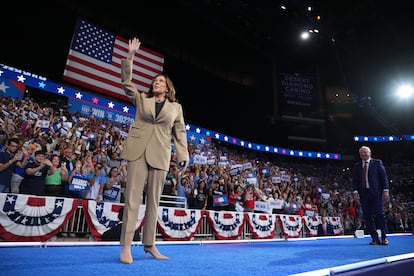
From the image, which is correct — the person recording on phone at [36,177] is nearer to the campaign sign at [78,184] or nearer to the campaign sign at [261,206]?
the campaign sign at [78,184]

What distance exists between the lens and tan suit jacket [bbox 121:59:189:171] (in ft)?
6.88

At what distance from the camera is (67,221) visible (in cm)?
441

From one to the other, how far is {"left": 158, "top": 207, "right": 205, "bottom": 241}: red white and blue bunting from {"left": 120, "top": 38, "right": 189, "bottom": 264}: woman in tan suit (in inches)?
128

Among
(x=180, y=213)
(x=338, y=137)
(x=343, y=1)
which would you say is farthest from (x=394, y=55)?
(x=180, y=213)

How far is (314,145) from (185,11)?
15.1 meters

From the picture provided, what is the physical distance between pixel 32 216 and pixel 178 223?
260cm

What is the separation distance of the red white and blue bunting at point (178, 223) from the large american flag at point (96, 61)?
271 inches

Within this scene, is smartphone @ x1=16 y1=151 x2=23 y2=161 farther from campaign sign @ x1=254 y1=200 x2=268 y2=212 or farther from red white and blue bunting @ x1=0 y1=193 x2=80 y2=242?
campaign sign @ x1=254 y1=200 x2=268 y2=212

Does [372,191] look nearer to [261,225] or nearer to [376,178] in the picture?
[376,178]

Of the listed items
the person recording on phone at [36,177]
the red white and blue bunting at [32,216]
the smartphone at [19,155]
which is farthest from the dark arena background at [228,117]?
the smartphone at [19,155]

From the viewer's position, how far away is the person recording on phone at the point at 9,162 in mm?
4535

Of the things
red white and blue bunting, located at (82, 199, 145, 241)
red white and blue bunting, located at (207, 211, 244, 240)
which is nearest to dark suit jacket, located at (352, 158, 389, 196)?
red white and blue bunting, located at (207, 211, 244, 240)

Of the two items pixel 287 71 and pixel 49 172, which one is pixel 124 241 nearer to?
pixel 49 172

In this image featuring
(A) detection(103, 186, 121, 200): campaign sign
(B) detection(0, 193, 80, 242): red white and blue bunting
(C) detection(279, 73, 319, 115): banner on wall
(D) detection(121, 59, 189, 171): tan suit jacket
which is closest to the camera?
(D) detection(121, 59, 189, 171): tan suit jacket
